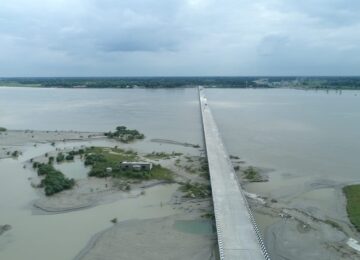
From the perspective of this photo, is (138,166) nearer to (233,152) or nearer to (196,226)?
(196,226)

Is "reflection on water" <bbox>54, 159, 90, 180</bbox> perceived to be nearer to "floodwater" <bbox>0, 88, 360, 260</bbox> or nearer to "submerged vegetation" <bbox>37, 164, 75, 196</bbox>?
"submerged vegetation" <bbox>37, 164, 75, 196</bbox>

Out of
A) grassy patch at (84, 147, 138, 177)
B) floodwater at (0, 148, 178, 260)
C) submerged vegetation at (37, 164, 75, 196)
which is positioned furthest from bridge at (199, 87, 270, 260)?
submerged vegetation at (37, 164, 75, 196)

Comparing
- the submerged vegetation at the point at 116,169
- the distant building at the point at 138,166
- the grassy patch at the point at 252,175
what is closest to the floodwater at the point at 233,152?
the grassy patch at the point at 252,175

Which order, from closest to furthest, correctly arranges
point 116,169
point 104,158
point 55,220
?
1. point 55,220
2. point 116,169
3. point 104,158

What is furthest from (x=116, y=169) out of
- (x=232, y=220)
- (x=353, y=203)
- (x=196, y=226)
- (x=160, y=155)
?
(x=353, y=203)

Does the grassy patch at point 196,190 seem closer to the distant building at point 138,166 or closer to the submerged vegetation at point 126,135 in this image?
the distant building at point 138,166
